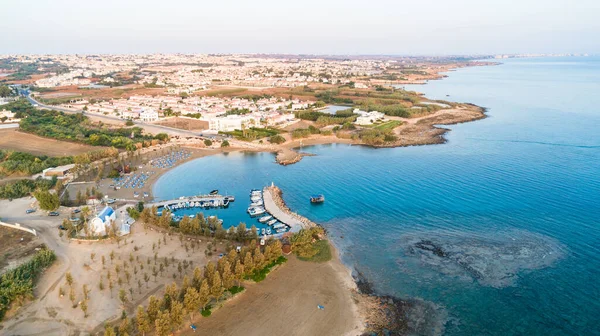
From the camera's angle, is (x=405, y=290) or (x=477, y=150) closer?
(x=405, y=290)

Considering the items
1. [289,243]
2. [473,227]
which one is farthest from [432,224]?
[289,243]

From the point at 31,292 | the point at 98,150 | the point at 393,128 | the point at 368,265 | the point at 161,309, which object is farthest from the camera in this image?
the point at 393,128

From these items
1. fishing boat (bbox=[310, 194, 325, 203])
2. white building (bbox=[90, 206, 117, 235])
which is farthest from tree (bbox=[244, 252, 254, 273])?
fishing boat (bbox=[310, 194, 325, 203])

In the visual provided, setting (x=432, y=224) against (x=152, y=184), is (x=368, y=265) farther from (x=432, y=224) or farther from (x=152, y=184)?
(x=152, y=184)

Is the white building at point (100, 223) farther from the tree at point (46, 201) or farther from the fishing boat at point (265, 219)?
the fishing boat at point (265, 219)

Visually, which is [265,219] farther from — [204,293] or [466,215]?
[466,215]

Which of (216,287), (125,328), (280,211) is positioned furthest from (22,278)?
(280,211)
